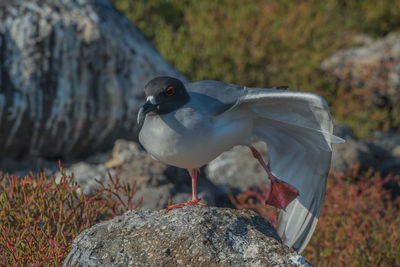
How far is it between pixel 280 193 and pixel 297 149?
12.4 inches

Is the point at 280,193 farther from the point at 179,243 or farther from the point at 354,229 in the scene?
the point at 354,229

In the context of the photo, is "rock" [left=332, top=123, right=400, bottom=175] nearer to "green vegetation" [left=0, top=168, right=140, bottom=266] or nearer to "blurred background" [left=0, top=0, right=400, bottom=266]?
"blurred background" [left=0, top=0, right=400, bottom=266]

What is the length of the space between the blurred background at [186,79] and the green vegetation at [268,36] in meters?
0.02

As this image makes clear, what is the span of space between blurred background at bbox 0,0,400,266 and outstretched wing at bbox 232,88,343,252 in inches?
16.9

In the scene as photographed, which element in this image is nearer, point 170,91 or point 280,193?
point 170,91

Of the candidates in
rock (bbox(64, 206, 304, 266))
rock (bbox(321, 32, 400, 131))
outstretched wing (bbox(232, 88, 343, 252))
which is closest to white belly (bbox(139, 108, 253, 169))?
outstretched wing (bbox(232, 88, 343, 252))

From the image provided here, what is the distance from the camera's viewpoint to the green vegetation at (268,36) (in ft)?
24.8

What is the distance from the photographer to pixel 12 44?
199 inches

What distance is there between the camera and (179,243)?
2467 millimetres

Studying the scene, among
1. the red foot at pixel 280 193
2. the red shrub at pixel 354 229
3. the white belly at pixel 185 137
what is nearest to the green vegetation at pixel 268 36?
the red shrub at pixel 354 229

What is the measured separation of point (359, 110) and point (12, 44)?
187 inches

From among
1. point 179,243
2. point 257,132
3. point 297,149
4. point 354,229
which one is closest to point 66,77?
point 257,132

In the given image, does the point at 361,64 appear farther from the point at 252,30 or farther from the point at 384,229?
the point at 384,229

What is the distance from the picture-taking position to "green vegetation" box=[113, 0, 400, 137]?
24.8 feet
